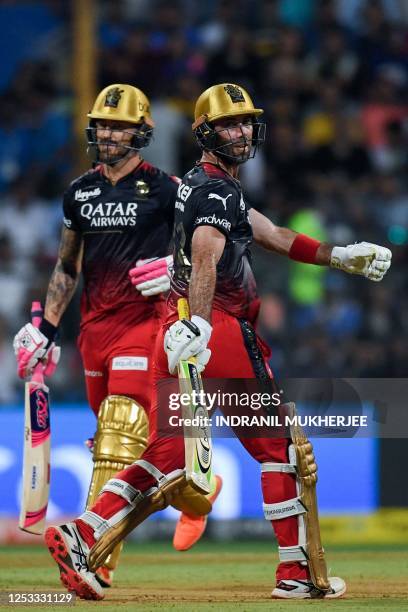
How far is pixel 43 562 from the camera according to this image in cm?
888

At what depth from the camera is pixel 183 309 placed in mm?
6355

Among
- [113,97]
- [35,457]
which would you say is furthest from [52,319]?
[113,97]

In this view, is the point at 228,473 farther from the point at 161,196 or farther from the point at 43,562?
the point at 161,196

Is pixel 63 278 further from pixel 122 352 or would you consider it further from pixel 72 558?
pixel 72 558

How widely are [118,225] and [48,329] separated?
68 cm

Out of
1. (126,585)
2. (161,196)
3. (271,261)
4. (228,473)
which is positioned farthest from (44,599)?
(271,261)

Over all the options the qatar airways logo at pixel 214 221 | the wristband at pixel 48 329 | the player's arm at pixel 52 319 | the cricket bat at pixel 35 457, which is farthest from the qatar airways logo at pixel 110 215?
the qatar airways logo at pixel 214 221

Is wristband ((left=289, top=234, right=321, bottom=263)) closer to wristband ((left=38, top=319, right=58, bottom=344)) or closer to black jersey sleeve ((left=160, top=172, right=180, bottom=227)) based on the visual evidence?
black jersey sleeve ((left=160, top=172, right=180, bottom=227))

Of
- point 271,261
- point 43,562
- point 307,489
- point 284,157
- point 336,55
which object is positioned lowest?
point 43,562

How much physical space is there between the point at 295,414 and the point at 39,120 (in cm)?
866

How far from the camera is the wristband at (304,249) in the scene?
6820 millimetres

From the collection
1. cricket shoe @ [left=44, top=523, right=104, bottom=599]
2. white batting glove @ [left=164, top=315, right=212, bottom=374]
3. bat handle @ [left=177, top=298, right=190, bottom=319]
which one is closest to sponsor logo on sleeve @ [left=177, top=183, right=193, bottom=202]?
bat handle @ [left=177, top=298, right=190, bottom=319]

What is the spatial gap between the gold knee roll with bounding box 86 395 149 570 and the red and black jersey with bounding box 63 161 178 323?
59cm

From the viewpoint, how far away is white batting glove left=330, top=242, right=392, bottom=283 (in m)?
6.55
